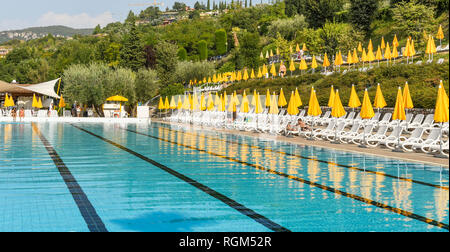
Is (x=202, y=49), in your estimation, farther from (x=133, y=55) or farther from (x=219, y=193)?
(x=219, y=193)

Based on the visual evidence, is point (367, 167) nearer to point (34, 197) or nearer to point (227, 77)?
point (34, 197)

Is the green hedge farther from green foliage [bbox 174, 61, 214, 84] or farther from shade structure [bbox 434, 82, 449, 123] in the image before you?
green foliage [bbox 174, 61, 214, 84]

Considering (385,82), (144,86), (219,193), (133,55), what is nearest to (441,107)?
(219,193)

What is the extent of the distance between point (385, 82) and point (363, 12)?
130ft

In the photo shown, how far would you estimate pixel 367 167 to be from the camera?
10.9 meters

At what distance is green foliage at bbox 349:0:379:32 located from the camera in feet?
220

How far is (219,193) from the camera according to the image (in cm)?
786

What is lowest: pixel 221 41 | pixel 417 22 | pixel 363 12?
pixel 417 22

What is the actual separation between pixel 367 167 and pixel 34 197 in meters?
6.66

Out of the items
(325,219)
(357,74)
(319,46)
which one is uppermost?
(319,46)

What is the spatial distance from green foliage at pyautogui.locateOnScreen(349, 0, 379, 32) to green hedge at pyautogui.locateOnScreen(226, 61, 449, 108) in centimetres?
2831

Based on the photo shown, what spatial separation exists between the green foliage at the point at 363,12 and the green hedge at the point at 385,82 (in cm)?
2831
